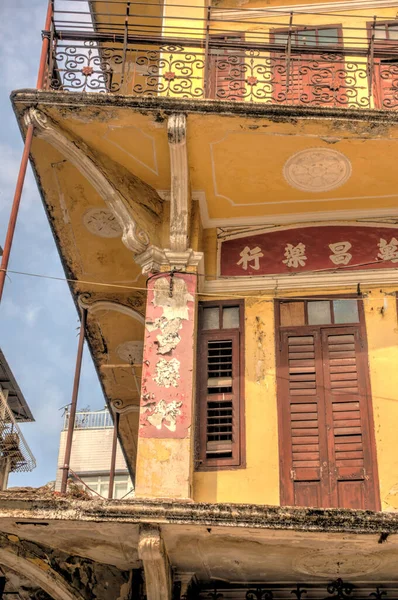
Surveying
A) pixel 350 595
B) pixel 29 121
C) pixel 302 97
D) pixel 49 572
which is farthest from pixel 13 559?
pixel 302 97

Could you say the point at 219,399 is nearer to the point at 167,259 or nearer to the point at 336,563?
the point at 167,259

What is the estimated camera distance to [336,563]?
8859 millimetres

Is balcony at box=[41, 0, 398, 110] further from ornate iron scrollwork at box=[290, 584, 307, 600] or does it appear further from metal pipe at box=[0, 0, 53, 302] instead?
ornate iron scrollwork at box=[290, 584, 307, 600]

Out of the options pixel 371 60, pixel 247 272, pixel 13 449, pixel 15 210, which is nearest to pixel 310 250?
pixel 247 272

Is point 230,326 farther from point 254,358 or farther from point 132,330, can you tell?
point 132,330

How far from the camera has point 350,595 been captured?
9094 mm

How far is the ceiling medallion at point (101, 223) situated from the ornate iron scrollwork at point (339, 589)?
198 inches

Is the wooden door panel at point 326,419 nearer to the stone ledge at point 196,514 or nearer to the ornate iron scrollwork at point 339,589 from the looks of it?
the ornate iron scrollwork at point 339,589

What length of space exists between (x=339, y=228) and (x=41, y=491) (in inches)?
183

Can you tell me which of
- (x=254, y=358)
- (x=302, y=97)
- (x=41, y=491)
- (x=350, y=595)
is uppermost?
(x=302, y=97)

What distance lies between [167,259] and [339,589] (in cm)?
391

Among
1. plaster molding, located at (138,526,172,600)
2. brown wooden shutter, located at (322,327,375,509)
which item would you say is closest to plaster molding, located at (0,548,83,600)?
plaster molding, located at (138,526,172,600)

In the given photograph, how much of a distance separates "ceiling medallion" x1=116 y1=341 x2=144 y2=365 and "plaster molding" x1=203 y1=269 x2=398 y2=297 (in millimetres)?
2731

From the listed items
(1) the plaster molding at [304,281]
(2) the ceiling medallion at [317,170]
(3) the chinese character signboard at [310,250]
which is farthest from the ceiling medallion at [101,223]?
(2) the ceiling medallion at [317,170]
